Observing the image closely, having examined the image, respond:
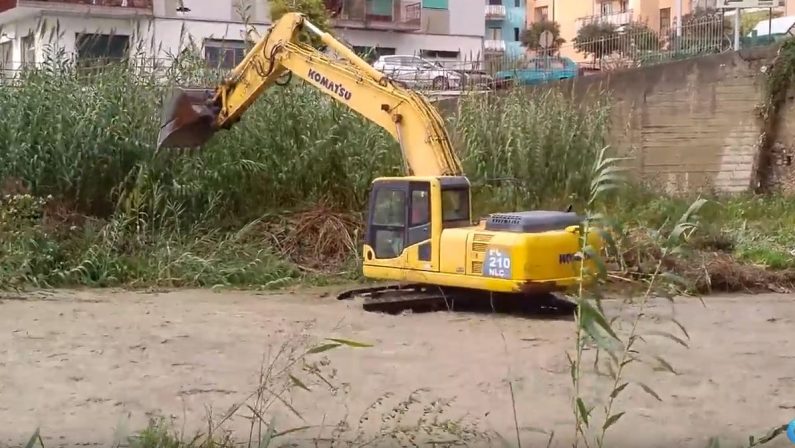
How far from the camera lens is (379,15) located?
1296 inches

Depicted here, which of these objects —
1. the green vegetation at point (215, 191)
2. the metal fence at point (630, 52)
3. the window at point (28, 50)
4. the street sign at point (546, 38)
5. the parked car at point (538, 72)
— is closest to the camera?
the green vegetation at point (215, 191)

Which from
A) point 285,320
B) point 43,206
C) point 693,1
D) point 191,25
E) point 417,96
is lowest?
point 285,320

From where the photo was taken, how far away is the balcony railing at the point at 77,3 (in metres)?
25.5

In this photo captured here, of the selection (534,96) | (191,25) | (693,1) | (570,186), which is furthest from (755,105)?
(693,1)

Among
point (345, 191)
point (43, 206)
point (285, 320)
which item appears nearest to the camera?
point (285, 320)

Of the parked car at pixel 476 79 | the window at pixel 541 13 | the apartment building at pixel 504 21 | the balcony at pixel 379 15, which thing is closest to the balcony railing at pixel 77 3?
the balcony at pixel 379 15

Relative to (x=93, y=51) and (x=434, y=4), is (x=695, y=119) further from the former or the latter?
(x=434, y=4)

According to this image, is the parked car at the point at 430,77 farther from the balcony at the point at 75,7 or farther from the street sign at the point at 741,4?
the balcony at the point at 75,7

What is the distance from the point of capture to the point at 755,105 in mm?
16297

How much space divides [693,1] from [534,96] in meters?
31.3

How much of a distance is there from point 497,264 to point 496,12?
4521 centimetres

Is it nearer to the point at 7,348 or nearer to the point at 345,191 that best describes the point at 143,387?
the point at 7,348

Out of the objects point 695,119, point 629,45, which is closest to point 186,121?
point 695,119

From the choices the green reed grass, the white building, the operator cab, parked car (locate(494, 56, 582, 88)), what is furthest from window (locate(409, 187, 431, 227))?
parked car (locate(494, 56, 582, 88))
